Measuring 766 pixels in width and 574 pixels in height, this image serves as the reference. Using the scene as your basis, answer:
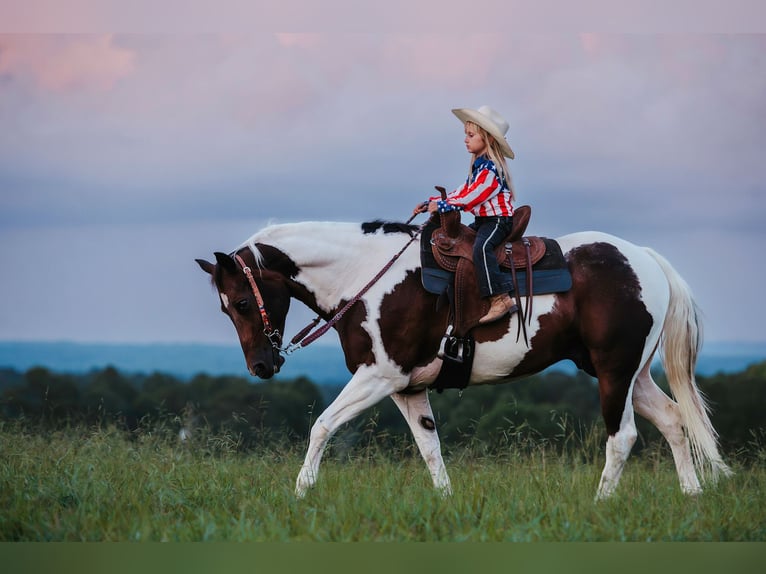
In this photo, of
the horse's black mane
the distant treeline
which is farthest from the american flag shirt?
the distant treeline

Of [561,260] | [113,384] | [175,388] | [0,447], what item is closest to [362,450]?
[561,260]

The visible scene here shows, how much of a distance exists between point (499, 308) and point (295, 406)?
33.3 ft

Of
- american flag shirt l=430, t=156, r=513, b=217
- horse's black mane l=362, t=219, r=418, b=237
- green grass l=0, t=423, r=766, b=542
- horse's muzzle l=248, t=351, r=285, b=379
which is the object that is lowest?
green grass l=0, t=423, r=766, b=542

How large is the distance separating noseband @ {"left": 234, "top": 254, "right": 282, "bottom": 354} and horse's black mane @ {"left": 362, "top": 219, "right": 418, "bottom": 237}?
878 mm

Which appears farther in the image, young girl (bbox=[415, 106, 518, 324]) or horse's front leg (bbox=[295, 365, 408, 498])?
young girl (bbox=[415, 106, 518, 324])

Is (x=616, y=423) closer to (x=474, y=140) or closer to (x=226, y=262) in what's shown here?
(x=474, y=140)

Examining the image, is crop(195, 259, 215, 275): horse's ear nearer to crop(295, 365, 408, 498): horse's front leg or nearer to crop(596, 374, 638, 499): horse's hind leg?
crop(295, 365, 408, 498): horse's front leg

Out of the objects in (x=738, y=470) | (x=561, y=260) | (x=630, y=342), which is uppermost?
(x=561, y=260)

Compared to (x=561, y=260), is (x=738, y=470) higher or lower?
lower

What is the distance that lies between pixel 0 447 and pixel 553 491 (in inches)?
173

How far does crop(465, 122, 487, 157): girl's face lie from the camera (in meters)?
5.93

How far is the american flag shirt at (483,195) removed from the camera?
582 cm

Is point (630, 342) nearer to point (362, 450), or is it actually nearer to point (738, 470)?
point (738, 470)

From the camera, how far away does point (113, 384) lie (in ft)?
72.8
